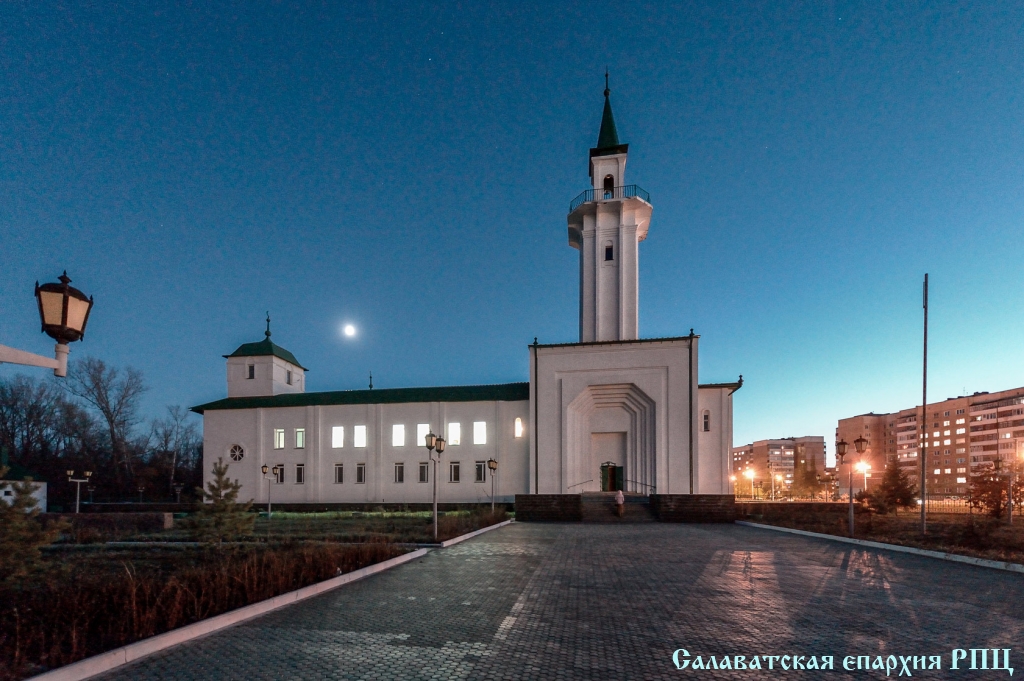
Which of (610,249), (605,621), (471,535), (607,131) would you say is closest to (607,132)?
(607,131)

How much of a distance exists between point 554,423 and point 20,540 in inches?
867

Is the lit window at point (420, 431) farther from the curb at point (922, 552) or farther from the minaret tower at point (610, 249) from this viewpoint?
the curb at point (922, 552)

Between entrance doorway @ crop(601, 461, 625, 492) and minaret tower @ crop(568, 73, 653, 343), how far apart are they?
7380 mm

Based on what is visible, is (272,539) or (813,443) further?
(813,443)

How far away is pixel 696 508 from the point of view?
2320 cm

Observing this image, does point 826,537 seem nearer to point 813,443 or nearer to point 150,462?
point 150,462

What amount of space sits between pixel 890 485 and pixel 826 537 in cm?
1902

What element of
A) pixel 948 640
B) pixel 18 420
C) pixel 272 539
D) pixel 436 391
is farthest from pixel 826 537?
pixel 18 420

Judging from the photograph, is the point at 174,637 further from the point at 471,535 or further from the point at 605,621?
the point at 471,535

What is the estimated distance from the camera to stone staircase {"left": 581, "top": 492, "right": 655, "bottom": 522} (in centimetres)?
2338

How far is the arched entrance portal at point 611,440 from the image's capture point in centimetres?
2745

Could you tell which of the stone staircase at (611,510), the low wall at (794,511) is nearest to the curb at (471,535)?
the stone staircase at (611,510)

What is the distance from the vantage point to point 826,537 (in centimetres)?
1594

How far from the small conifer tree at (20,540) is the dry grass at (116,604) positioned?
0.92 feet
